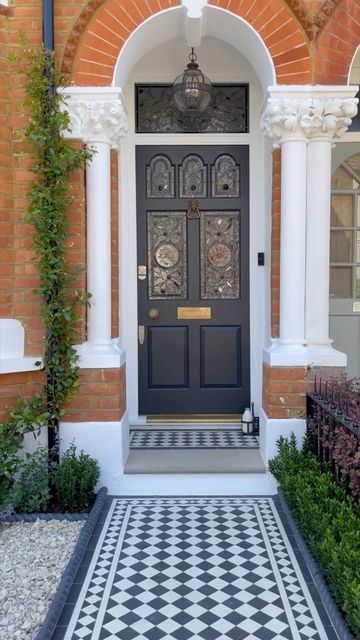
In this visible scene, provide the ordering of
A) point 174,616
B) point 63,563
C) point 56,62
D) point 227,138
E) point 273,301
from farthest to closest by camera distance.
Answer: point 227,138, point 273,301, point 56,62, point 63,563, point 174,616

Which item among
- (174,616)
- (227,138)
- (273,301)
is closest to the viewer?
(174,616)

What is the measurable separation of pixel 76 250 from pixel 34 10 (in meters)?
1.73

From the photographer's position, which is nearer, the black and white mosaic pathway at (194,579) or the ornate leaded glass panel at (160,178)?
the black and white mosaic pathway at (194,579)

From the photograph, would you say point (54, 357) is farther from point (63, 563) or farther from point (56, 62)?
point (56, 62)

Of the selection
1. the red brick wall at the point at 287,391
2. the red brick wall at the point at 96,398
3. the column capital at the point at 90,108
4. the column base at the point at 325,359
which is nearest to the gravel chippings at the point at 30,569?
the red brick wall at the point at 96,398

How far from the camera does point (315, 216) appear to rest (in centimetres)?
408

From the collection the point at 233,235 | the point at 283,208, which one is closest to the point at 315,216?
the point at 283,208

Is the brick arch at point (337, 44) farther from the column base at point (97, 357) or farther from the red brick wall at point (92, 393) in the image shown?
the red brick wall at point (92, 393)

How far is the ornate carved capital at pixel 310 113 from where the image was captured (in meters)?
3.94

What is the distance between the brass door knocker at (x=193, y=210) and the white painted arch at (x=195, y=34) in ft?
3.94

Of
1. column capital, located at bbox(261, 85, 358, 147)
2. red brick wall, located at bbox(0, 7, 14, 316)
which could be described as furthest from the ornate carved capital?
red brick wall, located at bbox(0, 7, 14, 316)

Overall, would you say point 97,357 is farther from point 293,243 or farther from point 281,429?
point 293,243

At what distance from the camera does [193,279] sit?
510 centimetres

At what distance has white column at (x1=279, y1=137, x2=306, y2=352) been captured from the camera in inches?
159
